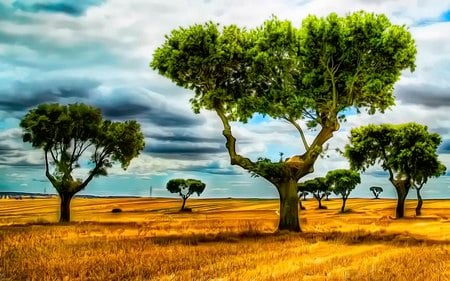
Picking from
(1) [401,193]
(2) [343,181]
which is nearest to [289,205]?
(1) [401,193]

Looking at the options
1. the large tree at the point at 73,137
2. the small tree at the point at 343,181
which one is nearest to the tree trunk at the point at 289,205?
the large tree at the point at 73,137

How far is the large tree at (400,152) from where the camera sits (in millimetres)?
70250

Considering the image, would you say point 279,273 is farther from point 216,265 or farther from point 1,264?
point 1,264

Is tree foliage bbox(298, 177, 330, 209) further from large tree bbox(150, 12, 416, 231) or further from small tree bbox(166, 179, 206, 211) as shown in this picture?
large tree bbox(150, 12, 416, 231)

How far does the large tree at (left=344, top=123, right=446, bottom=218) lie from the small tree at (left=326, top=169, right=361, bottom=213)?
42.5 meters

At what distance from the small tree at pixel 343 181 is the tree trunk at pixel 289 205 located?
78.7m

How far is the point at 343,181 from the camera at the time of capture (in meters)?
117

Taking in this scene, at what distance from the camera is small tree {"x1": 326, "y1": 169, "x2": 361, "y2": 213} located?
11694 centimetres

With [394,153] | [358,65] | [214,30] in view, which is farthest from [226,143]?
[394,153]

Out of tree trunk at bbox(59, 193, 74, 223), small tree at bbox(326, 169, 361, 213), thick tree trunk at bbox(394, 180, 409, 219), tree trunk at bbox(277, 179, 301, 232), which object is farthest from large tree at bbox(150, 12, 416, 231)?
small tree at bbox(326, 169, 361, 213)

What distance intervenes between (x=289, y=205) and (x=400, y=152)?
3639 centimetres

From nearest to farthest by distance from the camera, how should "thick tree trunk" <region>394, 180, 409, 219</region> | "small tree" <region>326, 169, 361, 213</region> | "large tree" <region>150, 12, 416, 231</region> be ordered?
"large tree" <region>150, 12, 416, 231</region> → "thick tree trunk" <region>394, 180, 409, 219</region> → "small tree" <region>326, 169, 361, 213</region>

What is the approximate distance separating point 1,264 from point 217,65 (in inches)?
938

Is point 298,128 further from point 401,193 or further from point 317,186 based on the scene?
point 317,186
